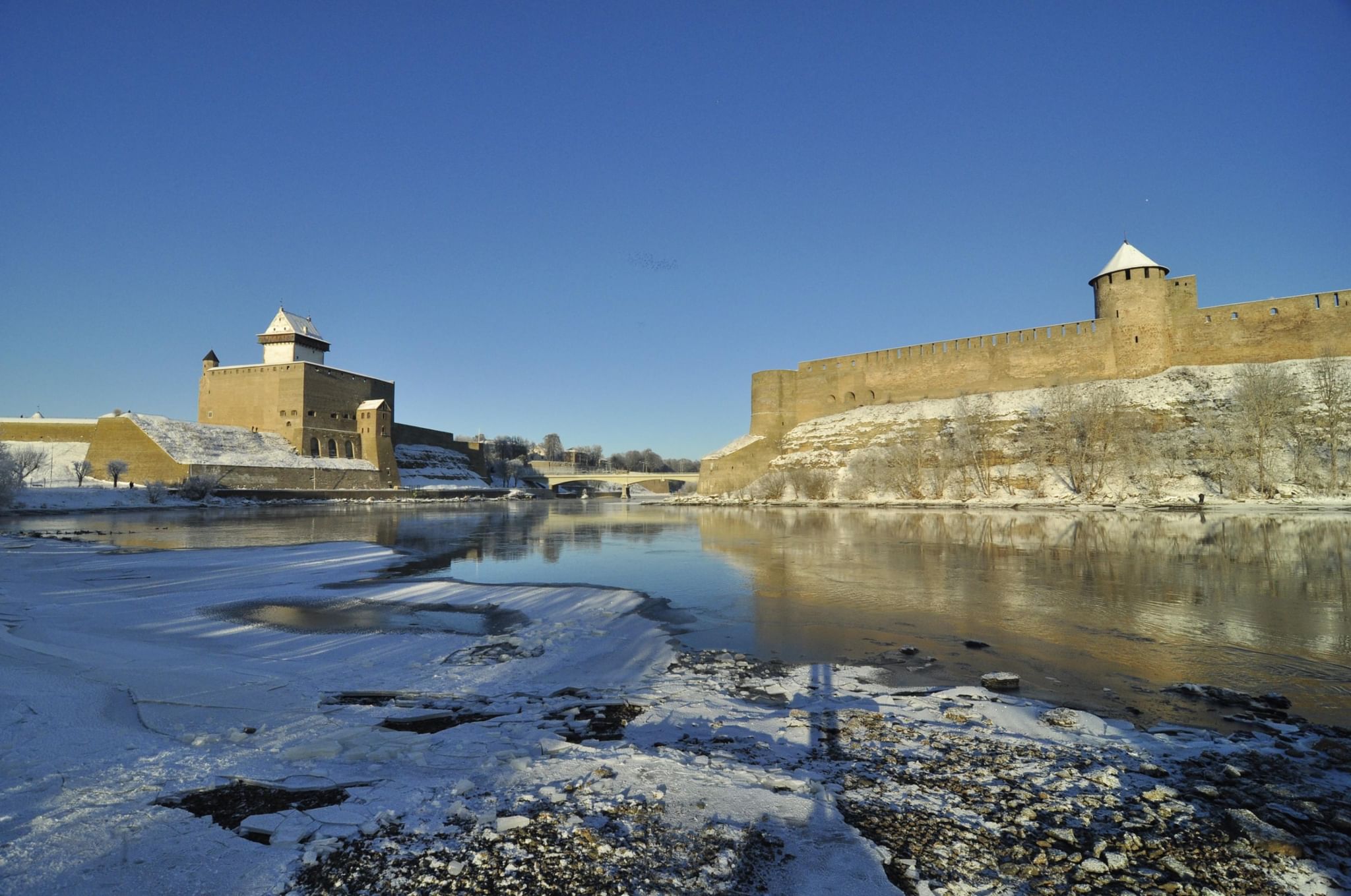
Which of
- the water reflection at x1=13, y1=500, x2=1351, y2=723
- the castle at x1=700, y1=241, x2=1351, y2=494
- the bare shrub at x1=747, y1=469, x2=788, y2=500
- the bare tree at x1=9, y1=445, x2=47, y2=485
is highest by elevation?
the castle at x1=700, y1=241, x2=1351, y2=494

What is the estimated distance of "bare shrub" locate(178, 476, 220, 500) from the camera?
41.5m

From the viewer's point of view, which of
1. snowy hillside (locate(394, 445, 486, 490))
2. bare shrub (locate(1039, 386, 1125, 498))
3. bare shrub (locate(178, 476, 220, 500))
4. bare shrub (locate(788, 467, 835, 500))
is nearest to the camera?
bare shrub (locate(1039, 386, 1125, 498))

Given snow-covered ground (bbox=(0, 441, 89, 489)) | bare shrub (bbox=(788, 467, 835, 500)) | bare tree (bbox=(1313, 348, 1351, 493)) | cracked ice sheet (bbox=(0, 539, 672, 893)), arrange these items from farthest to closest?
bare shrub (bbox=(788, 467, 835, 500)) < snow-covered ground (bbox=(0, 441, 89, 489)) < bare tree (bbox=(1313, 348, 1351, 493)) < cracked ice sheet (bbox=(0, 539, 672, 893))

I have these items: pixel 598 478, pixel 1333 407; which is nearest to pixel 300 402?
pixel 598 478

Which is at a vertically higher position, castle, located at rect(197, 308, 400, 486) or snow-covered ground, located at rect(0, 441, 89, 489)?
castle, located at rect(197, 308, 400, 486)

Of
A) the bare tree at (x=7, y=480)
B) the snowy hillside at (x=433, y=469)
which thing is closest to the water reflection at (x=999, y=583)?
the bare tree at (x=7, y=480)

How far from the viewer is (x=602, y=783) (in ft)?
10.6

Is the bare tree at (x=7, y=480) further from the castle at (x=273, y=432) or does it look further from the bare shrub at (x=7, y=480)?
the castle at (x=273, y=432)

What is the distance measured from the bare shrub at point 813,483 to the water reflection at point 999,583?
1697cm

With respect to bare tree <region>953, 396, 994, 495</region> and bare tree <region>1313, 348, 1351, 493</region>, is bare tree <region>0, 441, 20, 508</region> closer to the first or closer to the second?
bare tree <region>953, 396, 994, 495</region>

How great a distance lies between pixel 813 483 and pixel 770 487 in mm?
3504

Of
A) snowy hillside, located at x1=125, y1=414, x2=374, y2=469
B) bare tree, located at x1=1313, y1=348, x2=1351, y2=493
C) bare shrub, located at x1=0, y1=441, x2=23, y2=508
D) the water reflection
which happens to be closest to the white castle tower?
snowy hillside, located at x1=125, y1=414, x2=374, y2=469

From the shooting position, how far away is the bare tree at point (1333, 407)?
26789mm

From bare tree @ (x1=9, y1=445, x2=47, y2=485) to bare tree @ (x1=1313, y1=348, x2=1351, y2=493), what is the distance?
57417 millimetres
